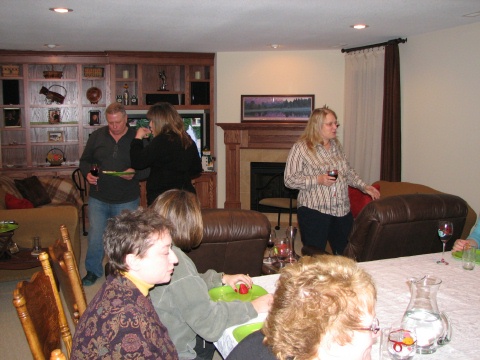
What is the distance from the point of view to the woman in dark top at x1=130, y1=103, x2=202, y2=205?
3588mm

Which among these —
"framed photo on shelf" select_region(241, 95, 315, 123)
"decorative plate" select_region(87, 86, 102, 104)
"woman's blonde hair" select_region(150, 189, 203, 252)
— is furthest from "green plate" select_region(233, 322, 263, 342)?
"decorative plate" select_region(87, 86, 102, 104)

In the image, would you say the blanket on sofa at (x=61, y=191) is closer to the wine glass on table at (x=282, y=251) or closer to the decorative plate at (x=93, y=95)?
the decorative plate at (x=93, y=95)

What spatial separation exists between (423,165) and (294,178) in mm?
2772

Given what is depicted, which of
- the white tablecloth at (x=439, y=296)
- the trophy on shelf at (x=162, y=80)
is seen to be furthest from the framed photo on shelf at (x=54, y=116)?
the white tablecloth at (x=439, y=296)

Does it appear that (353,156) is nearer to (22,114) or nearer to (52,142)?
(52,142)

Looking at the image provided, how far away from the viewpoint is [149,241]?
1553 millimetres

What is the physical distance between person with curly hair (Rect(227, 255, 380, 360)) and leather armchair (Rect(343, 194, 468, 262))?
1556 millimetres

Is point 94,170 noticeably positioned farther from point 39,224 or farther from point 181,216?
point 181,216

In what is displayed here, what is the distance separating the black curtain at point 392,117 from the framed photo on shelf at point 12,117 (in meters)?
4.94

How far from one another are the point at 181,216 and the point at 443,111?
4178 mm

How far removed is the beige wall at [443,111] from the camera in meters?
4.94

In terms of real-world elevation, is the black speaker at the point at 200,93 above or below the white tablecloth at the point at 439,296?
above

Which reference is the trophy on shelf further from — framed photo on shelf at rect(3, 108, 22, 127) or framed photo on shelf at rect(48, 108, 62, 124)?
framed photo on shelf at rect(3, 108, 22, 127)

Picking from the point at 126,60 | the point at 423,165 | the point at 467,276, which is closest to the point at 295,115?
the point at 423,165
